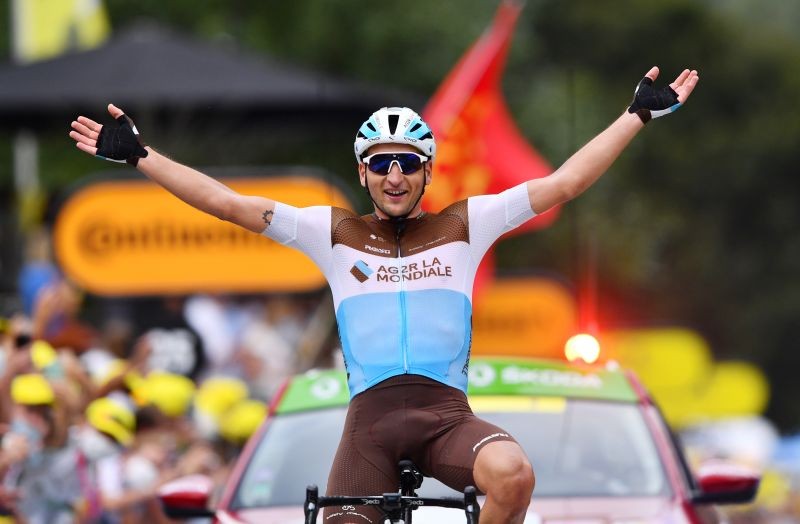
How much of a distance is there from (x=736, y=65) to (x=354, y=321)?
57.9 metres

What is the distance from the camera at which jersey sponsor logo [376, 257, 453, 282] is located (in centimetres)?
665

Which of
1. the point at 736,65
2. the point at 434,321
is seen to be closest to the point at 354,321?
the point at 434,321

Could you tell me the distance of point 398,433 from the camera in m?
6.48

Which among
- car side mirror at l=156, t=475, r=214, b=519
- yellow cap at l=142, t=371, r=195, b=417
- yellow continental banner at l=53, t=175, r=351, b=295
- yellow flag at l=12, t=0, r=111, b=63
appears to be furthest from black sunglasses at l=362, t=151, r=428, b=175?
yellow flag at l=12, t=0, r=111, b=63

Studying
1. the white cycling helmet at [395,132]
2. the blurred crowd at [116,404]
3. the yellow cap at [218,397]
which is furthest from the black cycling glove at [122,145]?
the yellow cap at [218,397]

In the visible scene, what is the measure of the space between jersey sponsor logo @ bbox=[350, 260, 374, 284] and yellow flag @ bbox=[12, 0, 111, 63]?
1594 centimetres

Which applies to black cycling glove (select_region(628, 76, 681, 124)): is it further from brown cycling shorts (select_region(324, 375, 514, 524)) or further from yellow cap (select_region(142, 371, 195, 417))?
yellow cap (select_region(142, 371, 195, 417))

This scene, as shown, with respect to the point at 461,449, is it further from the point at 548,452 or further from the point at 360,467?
the point at 548,452

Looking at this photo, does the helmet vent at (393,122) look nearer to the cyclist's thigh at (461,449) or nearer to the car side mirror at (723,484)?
the cyclist's thigh at (461,449)

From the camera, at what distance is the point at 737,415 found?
42625 millimetres

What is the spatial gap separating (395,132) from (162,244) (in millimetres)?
12578

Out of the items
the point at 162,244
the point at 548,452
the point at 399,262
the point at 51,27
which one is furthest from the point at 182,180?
the point at 51,27

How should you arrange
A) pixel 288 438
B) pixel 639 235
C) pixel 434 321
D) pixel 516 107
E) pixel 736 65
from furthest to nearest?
1. pixel 736 65
2. pixel 639 235
3. pixel 516 107
4. pixel 288 438
5. pixel 434 321

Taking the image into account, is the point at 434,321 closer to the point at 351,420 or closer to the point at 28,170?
the point at 351,420
